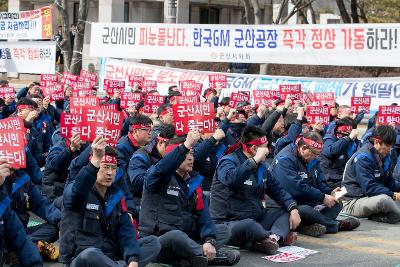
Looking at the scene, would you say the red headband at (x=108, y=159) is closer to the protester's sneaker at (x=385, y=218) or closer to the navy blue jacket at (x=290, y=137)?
the navy blue jacket at (x=290, y=137)

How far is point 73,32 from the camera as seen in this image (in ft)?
94.9

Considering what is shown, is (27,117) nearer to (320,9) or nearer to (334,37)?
(334,37)

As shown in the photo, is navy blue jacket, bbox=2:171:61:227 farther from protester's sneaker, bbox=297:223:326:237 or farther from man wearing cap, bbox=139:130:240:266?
protester's sneaker, bbox=297:223:326:237

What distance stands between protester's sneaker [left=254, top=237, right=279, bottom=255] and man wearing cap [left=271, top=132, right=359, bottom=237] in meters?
1.07

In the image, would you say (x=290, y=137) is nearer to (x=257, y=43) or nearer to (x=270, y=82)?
(x=270, y=82)

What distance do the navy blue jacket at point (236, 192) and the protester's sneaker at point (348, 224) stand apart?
1500mm

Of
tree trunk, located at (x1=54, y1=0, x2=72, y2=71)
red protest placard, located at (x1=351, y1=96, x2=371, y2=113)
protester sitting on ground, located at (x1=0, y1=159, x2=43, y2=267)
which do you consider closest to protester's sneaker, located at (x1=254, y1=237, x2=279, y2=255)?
protester sitting on ground, located at (x1=0, y1=159, x2=43, y2=267)

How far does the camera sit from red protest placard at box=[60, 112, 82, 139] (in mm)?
8266

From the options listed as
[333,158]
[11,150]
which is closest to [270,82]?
[333,158]

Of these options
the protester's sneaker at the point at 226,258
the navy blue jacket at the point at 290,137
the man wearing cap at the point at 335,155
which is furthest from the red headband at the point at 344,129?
the protester's sneaker at the point at 226,258

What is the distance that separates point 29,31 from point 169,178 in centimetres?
1657

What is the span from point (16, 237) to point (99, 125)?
2.00 m

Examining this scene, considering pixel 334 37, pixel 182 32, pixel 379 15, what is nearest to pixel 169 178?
pixel 334 37

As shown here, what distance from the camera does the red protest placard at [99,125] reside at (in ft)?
26.8
